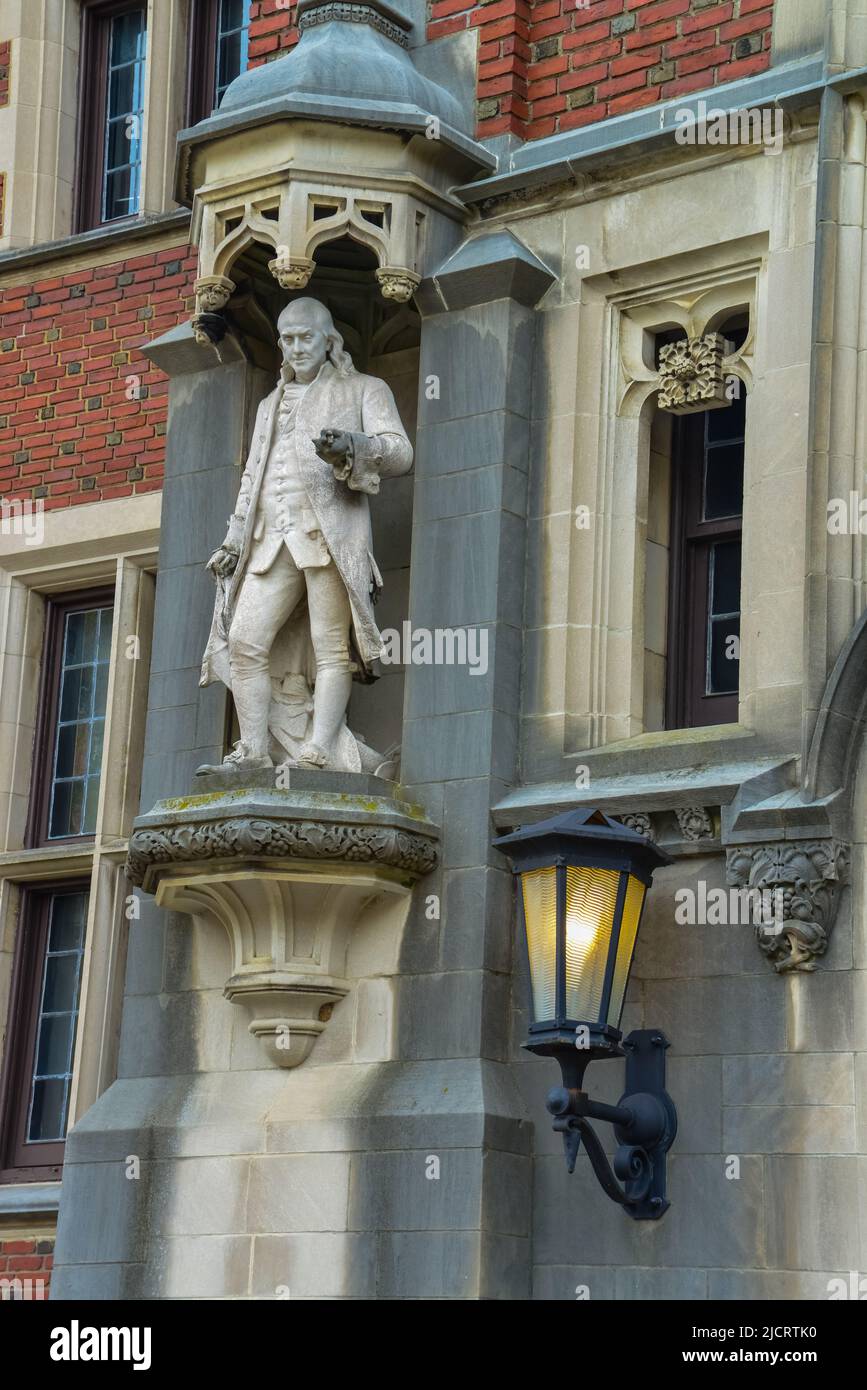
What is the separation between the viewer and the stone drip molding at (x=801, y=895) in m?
9.40

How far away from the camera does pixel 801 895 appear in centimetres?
941

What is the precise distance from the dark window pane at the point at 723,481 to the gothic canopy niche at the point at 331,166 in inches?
55.5

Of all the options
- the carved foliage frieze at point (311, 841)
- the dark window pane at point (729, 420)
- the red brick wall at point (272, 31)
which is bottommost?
the carved foliage frieze at point (311, 841)

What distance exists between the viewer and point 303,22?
1164cm

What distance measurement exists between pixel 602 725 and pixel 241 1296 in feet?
8.51

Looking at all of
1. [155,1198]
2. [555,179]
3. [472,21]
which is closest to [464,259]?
[555,179]

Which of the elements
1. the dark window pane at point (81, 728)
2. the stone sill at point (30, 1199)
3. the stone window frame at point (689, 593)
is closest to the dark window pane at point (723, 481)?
the stone window frame at point (689, 593)

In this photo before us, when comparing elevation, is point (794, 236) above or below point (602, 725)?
above

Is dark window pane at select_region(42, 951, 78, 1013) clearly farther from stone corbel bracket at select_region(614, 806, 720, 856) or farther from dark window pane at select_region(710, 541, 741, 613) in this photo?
dark window pane at select_region(710, 541, 741, 613)

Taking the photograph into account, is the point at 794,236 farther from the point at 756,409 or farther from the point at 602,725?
the point at 602,725

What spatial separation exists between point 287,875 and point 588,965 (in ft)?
4.69

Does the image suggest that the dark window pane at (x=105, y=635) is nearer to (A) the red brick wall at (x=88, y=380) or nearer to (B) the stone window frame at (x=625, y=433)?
(A) the red brick wall at (x=88, y=380)

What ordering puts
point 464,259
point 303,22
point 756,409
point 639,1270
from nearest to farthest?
point 639,1270 < point 756,409 < point 464,259 < point 303,22

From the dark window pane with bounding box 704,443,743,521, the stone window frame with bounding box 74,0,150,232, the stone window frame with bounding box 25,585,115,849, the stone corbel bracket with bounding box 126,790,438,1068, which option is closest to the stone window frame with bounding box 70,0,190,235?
the stone window frame with bounding box 74,0,150,232
